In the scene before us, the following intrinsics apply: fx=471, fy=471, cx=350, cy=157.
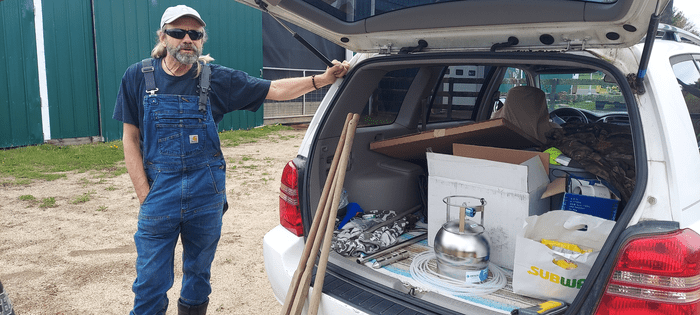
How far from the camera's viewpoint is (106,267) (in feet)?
11.3

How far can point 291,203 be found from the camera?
222 cm

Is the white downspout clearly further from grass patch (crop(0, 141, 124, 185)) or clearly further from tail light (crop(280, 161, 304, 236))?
tail light (crop(280, 161, 304, 236))

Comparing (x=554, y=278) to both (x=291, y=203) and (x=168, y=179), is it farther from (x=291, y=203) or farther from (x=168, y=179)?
(x=168, y=179)

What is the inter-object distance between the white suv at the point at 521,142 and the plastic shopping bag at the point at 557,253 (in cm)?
14

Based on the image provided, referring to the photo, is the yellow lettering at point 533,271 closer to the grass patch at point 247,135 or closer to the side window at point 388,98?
the side window at point 388,98

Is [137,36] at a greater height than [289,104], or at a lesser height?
greater

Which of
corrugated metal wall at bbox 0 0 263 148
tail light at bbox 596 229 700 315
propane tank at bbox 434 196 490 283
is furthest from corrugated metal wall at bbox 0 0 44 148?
tail light at bbox 596 229 700 315

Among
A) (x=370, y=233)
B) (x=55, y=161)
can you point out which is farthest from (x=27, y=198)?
(x=370, y=233)

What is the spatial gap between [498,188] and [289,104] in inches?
438

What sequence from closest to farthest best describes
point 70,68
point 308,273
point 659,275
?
1. point 659,275
2. point 308,273
3. point 70,68

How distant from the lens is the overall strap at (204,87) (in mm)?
2281

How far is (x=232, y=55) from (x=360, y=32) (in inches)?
384

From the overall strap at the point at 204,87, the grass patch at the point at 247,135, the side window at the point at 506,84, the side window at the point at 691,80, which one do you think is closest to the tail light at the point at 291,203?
the overall strap at the point at 204,87

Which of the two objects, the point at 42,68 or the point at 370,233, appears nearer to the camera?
the point at 370,233
